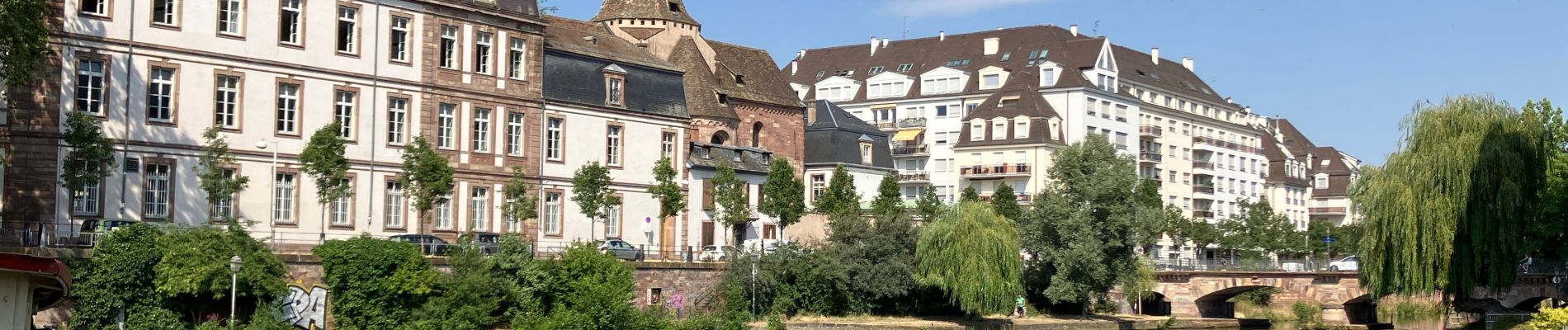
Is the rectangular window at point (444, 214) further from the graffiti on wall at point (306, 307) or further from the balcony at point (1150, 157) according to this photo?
the balcony at point (1150, 157)

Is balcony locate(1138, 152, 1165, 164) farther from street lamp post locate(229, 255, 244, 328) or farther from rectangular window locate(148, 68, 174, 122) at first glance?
street lamp post locate(229, 255, 244, 328)

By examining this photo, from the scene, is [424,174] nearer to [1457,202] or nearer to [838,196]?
[838,196]

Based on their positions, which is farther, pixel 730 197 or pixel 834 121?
pixel 834 121

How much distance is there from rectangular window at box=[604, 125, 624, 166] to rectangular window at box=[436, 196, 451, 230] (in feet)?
23.9

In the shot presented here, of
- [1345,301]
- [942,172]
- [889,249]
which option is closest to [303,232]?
[889,249]

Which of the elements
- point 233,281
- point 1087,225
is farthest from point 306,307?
point 1087,225

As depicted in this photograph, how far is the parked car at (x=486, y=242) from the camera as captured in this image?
49.9 meters

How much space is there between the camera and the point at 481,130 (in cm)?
5706

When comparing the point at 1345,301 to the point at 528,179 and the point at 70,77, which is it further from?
A: the point at 70,77

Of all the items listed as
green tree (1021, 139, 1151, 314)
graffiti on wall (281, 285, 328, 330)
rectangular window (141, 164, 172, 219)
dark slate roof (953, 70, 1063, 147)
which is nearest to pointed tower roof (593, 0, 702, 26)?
green tree (1021, 139, 1151, 314)

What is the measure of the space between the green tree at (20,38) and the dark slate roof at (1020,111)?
64.9 metres

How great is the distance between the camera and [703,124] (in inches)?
3039

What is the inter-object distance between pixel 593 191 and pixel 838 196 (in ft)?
52.4

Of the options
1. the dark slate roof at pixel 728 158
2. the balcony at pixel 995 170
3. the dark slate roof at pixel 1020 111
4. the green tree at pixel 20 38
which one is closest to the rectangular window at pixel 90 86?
the green tree at pixel 20 38
